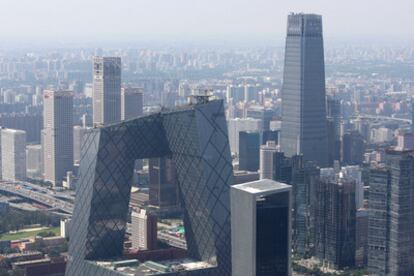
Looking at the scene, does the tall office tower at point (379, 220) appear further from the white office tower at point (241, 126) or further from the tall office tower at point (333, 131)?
the white office tower at point (241, 126)

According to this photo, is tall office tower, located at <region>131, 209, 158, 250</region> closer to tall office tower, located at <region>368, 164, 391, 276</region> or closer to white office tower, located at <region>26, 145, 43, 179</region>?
tall office tower, located at <region>368, 164, 391, 276</region>

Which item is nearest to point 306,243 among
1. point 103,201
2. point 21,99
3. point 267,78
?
point 103,201

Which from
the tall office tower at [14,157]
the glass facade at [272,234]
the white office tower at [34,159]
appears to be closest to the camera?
the glass facade at [272,234]

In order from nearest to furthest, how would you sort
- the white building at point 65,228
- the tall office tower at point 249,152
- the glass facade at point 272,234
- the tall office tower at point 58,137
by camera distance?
the glass facade at point 272,234 < the white building at point 65,228 < the tall office tower at point 249,152 < the tall office tower at point 58,137

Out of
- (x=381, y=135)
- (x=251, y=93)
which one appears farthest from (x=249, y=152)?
(x=251, y=93)

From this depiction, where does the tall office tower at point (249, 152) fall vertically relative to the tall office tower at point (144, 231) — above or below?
above

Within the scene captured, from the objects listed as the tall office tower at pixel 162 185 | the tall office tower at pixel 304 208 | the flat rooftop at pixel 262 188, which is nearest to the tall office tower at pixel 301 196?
the tall office tower at pixel 304 208
